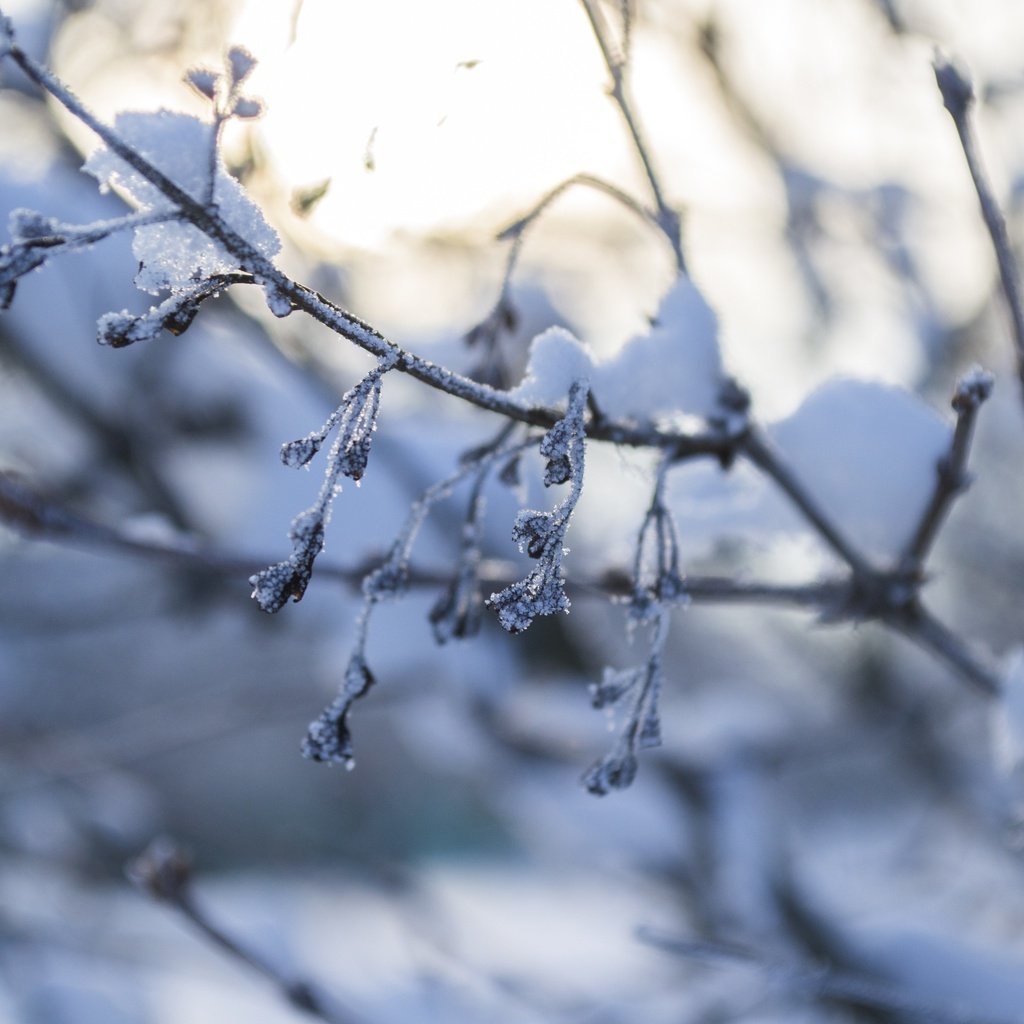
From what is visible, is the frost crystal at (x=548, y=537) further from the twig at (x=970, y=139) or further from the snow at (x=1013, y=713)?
the snow at (x=1013, y=713)

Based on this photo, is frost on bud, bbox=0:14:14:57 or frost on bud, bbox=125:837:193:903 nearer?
frost on bud, bbox=0:14:14:57

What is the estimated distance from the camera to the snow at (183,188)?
A: 20.4 inches

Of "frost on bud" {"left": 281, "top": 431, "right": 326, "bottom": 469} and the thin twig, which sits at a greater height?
the thin twig

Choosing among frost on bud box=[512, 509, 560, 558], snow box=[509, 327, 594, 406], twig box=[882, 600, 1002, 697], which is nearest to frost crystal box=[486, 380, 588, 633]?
Answer: frost on bud box=[512, 509, 560, 558]

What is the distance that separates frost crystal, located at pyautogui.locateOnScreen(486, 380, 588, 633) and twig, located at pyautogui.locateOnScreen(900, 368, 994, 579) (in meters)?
0.38

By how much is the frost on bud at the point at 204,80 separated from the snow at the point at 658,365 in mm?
283

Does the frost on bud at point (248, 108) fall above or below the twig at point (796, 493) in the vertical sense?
below

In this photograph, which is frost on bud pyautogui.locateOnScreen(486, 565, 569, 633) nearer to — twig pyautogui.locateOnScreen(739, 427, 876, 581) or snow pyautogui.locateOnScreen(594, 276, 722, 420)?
snow pyautogui.locateOnScreen(594, 276, 722, 420)

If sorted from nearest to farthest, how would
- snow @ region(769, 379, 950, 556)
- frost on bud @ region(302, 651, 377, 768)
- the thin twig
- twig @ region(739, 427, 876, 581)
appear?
the thin twig < frost on bud @ region(302, 651, 377, 768) < twig @ region(739, 427, 876, 581) < snow @ region(769, 379, 950, 556)

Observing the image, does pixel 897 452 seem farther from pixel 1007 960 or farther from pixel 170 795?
pixel 170 795

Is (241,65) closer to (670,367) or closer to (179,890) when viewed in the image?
(670,367)

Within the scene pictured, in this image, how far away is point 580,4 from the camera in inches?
28.1

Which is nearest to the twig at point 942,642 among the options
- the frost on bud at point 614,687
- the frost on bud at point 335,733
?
the frost on bud at point 614,687

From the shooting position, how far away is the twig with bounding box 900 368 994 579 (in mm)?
702
